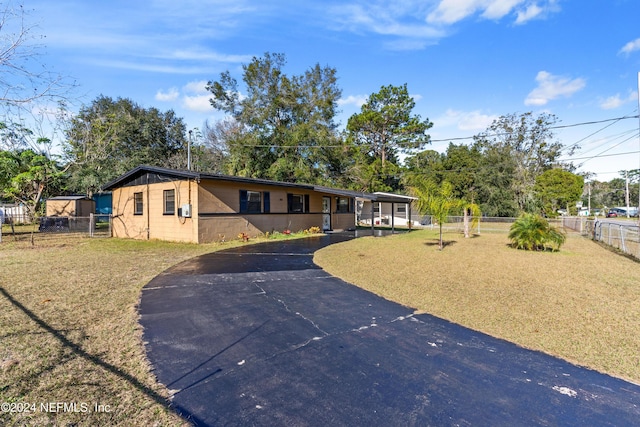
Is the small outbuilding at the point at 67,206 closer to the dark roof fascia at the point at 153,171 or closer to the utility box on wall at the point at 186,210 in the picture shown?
the dark roof fascia at the point at 153,171

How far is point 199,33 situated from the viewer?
37.8ft

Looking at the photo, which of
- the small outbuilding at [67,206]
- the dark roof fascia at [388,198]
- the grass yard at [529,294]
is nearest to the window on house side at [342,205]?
the dark roof fascia at [388,198]

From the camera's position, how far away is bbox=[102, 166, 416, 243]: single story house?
1208cm

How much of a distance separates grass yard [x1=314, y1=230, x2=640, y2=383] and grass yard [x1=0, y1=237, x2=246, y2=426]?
384 centimetres

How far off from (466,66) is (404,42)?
419 centimetres

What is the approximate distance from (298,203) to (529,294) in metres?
12.5

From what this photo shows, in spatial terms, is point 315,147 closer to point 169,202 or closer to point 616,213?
point 169,202

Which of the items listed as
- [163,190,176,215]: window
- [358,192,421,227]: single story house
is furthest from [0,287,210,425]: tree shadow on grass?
[358,192,421,227]: single story house

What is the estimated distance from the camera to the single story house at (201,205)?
39.6ft

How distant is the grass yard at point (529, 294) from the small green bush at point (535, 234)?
2.53ft

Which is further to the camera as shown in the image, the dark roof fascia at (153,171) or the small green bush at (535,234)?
the dark roof fascia at (153,171)

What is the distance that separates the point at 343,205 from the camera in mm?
20516

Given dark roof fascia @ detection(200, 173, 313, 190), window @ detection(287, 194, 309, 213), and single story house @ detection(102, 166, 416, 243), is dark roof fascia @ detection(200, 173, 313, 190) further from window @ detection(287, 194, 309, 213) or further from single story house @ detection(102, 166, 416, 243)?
window @ detection(287, 194, 309, 213)

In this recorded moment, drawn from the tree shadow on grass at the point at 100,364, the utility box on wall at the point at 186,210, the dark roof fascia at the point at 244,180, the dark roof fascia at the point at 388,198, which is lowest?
the tree shadow on grass at the point at 100,364
